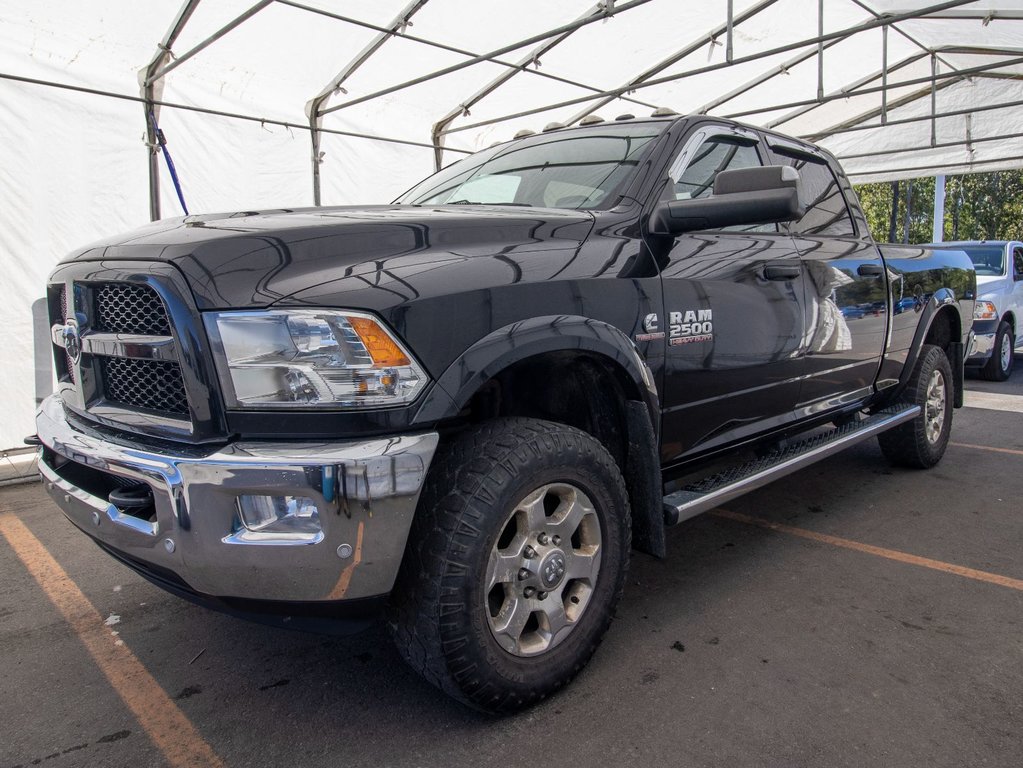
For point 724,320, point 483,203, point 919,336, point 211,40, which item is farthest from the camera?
point 211,40

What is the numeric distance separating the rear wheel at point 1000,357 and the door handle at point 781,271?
23.2 ft

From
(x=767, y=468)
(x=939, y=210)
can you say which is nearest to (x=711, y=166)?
(x=767, y=468)

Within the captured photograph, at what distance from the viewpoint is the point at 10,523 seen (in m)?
4.10

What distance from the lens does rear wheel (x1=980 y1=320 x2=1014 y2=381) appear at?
8828 millimetres

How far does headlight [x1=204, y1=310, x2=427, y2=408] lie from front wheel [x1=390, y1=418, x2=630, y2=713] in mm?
371

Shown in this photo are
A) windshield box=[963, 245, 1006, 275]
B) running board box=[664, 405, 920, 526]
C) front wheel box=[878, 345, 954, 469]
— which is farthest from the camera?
windshield box=[963, 245, 1006, 275]

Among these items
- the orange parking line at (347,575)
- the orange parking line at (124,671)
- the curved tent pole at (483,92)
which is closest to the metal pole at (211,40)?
the curved tent pole at (483,92)

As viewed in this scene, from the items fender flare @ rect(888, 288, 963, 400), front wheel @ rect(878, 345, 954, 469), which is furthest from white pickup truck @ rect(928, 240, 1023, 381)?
fender flare @ rect(888, 288, 963, 400)

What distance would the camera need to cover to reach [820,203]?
3924 millimetres

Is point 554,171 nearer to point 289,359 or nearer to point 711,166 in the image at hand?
point 711,166

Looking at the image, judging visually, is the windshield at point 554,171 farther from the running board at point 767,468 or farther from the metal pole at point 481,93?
the metal pole at point 481,93

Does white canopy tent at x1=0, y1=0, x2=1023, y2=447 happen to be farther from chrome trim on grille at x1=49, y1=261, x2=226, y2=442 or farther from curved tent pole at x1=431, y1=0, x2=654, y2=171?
chrome trim on grille at x1=49, y1=261, x2=226, y2=442

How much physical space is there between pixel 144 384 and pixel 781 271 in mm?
2401

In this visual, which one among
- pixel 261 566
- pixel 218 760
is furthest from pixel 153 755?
pixel 261 566
